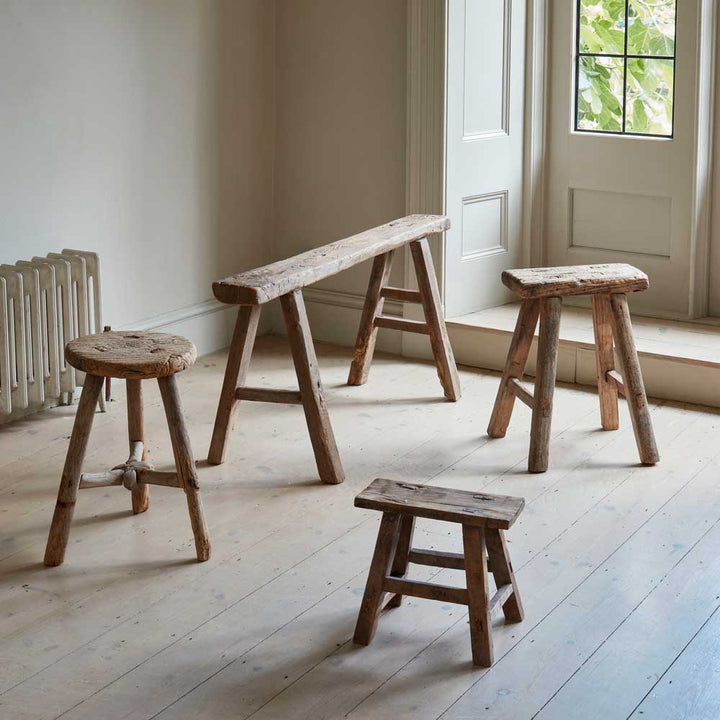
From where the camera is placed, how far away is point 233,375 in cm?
386

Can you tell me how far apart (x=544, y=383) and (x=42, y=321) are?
1.82 m

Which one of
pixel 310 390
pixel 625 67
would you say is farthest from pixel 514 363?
pixel 625 67

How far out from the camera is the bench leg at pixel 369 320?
4668 mm

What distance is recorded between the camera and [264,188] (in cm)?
552

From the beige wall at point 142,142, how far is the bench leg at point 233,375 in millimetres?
1061

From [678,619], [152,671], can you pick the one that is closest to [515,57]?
[678,619]

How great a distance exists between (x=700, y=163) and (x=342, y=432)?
1993 mm

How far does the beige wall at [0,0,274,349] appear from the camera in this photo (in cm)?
428

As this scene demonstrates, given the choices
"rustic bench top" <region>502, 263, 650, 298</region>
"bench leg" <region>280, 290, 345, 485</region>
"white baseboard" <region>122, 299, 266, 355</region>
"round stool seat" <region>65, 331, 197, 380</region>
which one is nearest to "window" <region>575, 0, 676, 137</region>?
"rustic bench top" <region>502, 263, 650, 298</region>

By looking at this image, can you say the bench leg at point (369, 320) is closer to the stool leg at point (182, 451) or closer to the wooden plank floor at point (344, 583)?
the wooden plank floor at point (344, 583)

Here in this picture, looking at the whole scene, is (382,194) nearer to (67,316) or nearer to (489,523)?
(67,316)

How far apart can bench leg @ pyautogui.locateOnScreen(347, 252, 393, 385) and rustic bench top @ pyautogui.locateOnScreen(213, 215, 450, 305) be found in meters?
0.20

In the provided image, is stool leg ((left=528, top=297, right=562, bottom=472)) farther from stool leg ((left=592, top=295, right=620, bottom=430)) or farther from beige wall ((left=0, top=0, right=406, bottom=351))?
beige wall ((left=0, top=0, right=406, bottom=351))

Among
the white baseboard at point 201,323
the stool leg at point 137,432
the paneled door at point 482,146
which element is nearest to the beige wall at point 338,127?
the paneled door at point 482,146
